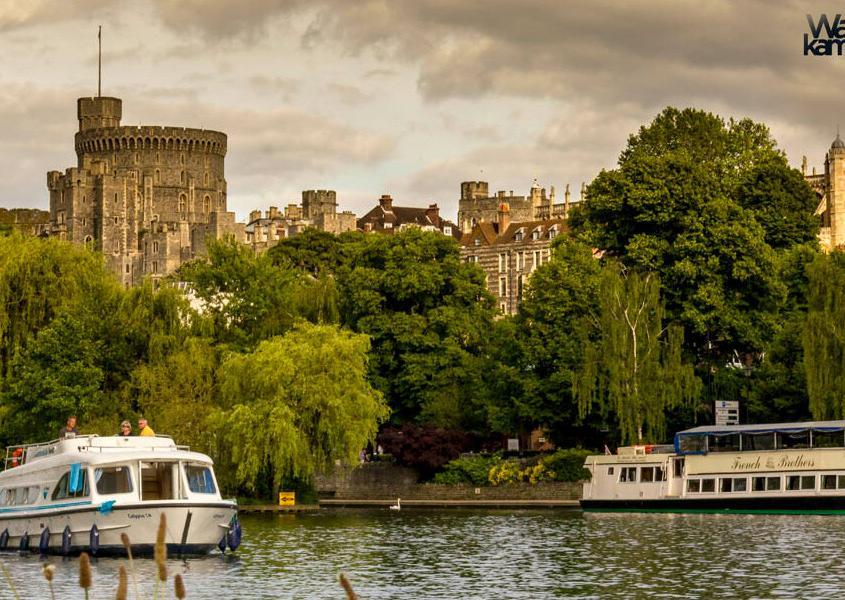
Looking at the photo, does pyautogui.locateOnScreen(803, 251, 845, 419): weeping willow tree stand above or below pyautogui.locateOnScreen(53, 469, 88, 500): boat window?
above

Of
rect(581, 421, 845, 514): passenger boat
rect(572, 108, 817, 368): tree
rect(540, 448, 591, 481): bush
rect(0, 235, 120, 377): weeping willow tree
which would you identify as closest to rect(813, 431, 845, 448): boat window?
rect(581, 421, 845, 514): passenger boat

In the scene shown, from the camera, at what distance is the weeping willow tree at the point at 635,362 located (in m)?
71.4

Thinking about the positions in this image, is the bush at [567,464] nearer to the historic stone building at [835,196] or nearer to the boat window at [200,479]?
the boat window at [200,479]

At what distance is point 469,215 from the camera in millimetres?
187500

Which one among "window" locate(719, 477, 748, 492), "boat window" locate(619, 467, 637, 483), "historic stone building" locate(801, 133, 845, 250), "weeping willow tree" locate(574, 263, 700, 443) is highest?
"historic stone building" locate(801, 133, 845, 250)

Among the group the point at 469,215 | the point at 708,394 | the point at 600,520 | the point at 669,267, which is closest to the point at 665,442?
the point at 708,394

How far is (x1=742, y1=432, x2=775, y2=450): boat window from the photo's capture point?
218 ft

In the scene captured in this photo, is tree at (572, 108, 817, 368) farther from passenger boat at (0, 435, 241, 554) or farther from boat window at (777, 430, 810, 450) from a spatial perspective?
passenger boat at (0, 435, 241, 554)

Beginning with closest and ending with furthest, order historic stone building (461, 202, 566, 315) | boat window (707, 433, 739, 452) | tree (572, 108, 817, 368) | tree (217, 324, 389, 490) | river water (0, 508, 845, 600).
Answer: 1. river water (0, 508, 845, 600)
2. tree (217, 324, 389, 490)
3. boat window (707, 433, 739, 452)
4. tree (572, 108, 817, 368)
5. historic stone building (461, 202, 566, 315)

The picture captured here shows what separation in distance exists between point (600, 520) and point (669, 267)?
17276mm

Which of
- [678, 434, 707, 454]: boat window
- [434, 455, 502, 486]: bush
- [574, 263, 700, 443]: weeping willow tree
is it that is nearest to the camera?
[678, 434, 707, 454]: boat window

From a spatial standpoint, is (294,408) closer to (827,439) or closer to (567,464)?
(567,464)

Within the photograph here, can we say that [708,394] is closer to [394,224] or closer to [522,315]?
[522,315]

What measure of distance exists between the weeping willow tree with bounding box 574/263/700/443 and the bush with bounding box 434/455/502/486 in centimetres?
771
